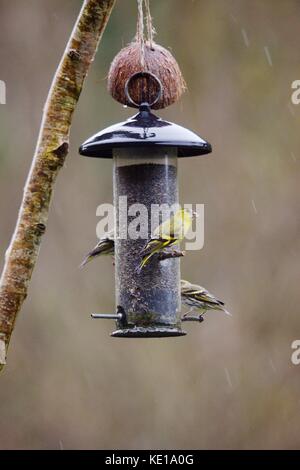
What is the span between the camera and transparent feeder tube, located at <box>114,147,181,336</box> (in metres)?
6.14

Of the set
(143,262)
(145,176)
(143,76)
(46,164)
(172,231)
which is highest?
(143,76)

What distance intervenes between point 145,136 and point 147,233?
1.96 ft

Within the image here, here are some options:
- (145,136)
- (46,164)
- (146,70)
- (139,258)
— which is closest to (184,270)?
(139,258)

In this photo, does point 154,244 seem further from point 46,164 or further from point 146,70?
point 46,164

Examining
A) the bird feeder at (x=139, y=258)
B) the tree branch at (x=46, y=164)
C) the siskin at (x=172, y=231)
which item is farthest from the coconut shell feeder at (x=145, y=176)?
the tree branch at (x=46, y=164)

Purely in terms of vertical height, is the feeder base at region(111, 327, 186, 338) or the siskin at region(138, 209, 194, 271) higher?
the siskin at region(138, 209, 194, 271)

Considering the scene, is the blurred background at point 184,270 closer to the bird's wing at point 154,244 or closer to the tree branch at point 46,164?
the bird's wing at point 154,244

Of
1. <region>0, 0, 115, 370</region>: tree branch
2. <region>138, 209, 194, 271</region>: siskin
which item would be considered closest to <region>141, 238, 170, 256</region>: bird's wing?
<region>138, 209, 194, 271</region>: siskin

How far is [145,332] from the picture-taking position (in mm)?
6047

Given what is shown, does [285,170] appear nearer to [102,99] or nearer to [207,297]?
[102,99]

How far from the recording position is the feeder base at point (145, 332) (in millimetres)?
6027

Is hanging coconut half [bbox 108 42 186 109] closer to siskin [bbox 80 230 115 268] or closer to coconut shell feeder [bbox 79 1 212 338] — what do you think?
coconut shell feeder [bbox 79 1 212 338]

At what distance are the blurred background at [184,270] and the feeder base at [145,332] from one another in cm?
825

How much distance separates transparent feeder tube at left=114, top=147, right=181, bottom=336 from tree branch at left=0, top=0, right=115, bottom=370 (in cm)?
170
